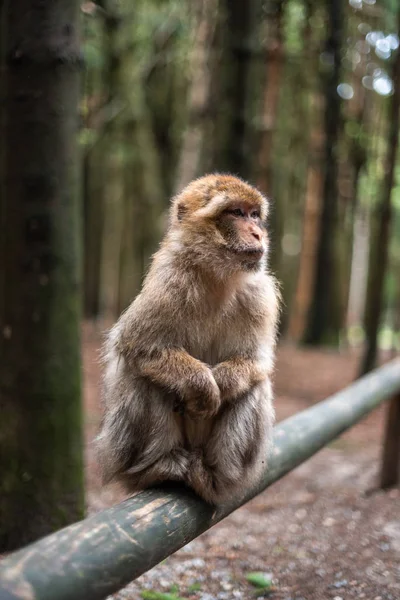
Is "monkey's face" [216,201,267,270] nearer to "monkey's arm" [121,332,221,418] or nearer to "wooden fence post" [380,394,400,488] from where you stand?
"monkey's arm" [121,332,221,418]

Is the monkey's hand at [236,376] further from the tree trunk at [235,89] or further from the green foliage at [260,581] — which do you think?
the tree trunk at [235,89]

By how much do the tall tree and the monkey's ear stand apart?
0.87m

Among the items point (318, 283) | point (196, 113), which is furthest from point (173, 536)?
point (318, 283)

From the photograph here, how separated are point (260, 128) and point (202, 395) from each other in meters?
8.87

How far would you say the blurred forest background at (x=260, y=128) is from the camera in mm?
8023

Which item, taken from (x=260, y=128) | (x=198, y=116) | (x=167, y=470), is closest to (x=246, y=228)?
(x=167, y=470)

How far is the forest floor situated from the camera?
3.44 meters

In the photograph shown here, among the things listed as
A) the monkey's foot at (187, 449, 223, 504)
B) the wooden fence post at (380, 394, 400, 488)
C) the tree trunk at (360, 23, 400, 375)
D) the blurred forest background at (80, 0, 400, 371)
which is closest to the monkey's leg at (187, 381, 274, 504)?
the monkey's foot at (187, 449, 223, 504)

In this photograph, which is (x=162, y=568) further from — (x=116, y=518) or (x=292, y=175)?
(x=292, y=175)

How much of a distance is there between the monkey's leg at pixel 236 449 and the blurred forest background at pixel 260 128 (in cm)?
482

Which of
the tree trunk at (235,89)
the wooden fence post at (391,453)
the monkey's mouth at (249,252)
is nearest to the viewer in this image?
the monkey's mouth at (249,252)

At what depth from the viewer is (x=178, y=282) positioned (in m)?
2.91

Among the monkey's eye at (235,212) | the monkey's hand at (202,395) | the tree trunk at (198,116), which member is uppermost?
the tree trunk at (198,116)

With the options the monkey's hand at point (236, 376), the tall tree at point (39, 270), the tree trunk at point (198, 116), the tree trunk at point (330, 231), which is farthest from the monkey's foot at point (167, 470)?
the tree trunk at point (330, 231)
